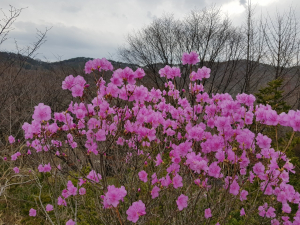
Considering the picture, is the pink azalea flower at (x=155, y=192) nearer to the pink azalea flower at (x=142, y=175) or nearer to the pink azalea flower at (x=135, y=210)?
the pink azalea flower at (x=142, y=175)

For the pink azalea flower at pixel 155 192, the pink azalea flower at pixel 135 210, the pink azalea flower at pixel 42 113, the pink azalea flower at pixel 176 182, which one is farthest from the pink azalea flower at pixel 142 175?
the pink azalea flower at pixel 42 113

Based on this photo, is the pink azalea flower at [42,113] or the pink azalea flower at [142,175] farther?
the pink azalea flower at [142,175]

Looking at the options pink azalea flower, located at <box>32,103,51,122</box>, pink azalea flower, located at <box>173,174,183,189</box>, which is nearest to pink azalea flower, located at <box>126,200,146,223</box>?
pink azalea flower, located at <box>173,174,183,189</box>

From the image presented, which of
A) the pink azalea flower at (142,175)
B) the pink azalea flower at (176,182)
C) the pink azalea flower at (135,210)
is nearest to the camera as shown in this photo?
the pink azalea flower at (135,210)

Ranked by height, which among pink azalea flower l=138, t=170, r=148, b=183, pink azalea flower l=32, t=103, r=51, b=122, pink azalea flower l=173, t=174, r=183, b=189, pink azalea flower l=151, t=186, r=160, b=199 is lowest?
pink azalea flower l=151, t=186, r=160, b=199

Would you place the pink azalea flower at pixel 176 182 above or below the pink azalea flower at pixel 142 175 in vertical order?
above

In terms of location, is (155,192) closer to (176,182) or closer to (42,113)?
(176,182)

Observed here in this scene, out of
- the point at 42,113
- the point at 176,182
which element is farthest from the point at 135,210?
the point at 42,113

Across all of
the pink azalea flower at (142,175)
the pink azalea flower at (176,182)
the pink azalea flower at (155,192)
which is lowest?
the pink azalea flower at (155,192)

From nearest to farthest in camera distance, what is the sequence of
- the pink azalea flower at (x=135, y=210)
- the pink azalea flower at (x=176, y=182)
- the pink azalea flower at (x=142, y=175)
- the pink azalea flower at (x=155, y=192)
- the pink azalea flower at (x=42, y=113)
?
the pink azalea flower at (x=135, y=210), the pink azalea flower at (x=42, y=113), the pink azalea flower at (x=176, y=182), the pink azalea flower at (x=155, y=192), the pink azalea flower at (x=142, y=175)

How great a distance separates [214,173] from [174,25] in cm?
1517

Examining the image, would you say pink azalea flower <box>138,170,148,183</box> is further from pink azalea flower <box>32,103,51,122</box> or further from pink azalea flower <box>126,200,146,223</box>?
pink azalea flower <box>32,103,51,122</box>

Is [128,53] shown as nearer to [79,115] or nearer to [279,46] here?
[279,46]

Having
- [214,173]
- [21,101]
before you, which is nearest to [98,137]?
[214,173]
